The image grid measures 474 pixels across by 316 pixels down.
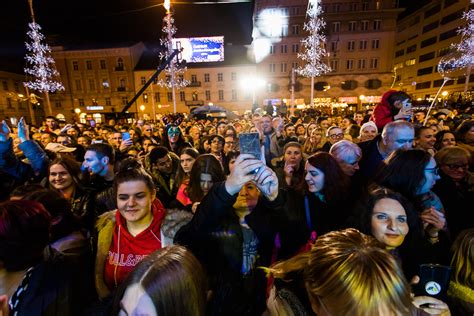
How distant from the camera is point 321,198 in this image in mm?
2818

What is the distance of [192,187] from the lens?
3.04 metres

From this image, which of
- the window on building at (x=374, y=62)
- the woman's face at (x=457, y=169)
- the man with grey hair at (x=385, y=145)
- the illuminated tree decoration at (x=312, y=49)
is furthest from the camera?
the window on building at (x=374, y=62)

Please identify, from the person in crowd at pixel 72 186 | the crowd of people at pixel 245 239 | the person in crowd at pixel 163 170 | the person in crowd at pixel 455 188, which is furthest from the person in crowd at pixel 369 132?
the person in crowd at pixel 72 186

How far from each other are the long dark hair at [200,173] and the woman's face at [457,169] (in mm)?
2978

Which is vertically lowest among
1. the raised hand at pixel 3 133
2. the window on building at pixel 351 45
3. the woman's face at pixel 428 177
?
the woman's face at pixel 428 177

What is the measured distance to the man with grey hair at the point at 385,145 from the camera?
3430mm

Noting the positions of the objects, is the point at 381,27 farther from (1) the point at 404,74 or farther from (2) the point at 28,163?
(2) the point at 28,163

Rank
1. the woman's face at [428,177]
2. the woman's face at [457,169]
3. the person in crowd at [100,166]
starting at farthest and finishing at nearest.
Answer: the person in crowd at [100,166]
the woman's face at [457,169]
the woman's face at [428,177]

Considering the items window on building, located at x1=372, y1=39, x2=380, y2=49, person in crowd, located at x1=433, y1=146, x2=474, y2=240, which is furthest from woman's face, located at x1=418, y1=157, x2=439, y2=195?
window on building, located at x1=372, y1=39, x2=380, y2=49

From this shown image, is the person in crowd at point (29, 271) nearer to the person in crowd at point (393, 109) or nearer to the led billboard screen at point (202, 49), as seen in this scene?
the person in crowd at point (393, 109)

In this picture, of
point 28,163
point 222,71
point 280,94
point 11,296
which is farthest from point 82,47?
point 11,296

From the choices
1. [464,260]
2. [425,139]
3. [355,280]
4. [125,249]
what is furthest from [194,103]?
[355,280]

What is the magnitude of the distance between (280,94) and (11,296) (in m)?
46.1

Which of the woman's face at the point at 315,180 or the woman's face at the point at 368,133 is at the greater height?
the woman's face at the point at 368,133
